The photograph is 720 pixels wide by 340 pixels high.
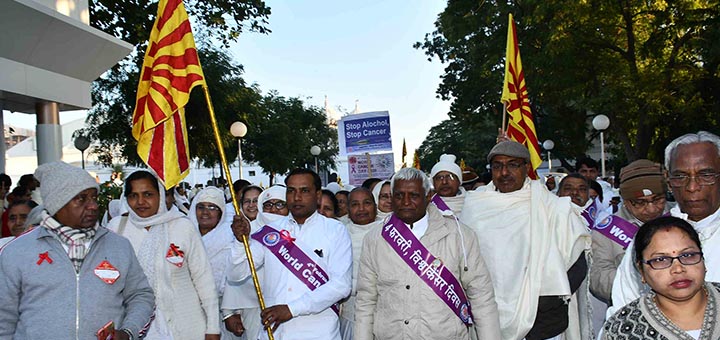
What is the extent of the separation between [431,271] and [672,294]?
1.75 metres

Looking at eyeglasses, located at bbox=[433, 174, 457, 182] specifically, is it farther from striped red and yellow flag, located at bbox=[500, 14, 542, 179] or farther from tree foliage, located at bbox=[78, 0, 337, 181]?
tree foliage, located at bbox=[78, 0, 337, 181]

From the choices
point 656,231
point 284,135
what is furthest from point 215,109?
point 656,231

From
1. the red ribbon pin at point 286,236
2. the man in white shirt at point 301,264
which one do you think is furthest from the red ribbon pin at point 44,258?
the red ribbon pin at point 286,236

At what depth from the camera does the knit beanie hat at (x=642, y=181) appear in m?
4.76

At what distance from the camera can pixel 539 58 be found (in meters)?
21.4

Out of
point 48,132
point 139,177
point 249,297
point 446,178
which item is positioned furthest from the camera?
point 48,132

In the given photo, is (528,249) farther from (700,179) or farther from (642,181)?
(700,179)

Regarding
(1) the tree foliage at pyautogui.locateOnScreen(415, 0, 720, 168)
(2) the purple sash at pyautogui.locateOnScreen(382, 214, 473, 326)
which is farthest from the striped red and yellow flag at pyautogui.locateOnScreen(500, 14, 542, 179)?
(1) the tree foliage at pyautogui.locateOnScreen(415, 0, 720, 168)

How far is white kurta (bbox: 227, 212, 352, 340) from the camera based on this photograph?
4547 millimetres

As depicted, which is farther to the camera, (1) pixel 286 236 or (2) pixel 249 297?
(2) pixel 249 297

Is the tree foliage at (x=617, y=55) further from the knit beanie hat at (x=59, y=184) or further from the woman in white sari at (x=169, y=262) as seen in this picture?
the knit beanie hat at (x=59, y=184)

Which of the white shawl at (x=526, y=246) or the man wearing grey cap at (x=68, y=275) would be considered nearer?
the man wearing grey cap at (x=68, y=275)

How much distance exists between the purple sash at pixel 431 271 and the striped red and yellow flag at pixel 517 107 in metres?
3.51

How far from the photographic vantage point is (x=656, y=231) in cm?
282
